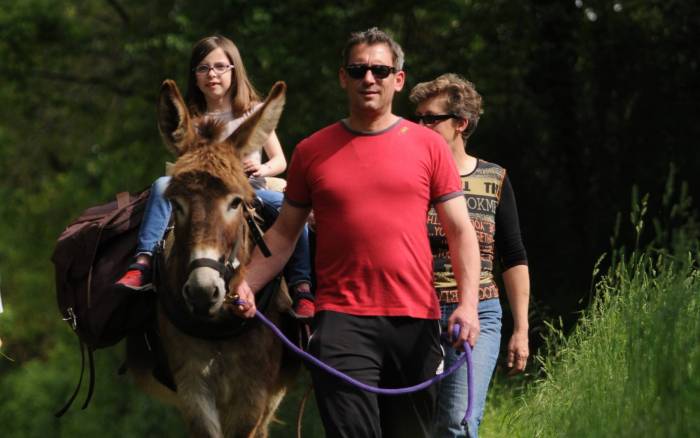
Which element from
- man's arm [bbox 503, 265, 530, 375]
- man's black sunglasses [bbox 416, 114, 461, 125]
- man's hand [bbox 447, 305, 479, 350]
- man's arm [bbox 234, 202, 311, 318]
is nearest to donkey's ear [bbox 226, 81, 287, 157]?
man's arm [bbox 234, 202, 311, 318]

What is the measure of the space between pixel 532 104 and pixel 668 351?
403 inches

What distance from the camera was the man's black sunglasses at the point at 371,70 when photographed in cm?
544

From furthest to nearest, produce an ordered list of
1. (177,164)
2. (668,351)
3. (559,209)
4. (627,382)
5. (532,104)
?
(532,104), (559,209), (177,164), (627,382), (668,351)

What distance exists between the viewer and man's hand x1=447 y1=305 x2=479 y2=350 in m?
5.29

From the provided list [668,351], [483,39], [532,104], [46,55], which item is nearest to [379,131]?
[668,351]

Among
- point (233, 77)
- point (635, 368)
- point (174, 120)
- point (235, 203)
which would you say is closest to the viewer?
point (635, 368)

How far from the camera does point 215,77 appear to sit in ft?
24.5

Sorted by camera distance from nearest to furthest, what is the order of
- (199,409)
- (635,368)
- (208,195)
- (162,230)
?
(635,368) < (208,195) < (199,409) < (162,230)

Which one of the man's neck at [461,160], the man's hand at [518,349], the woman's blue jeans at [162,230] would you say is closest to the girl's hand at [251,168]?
the woman's blue jeans at [162,230]

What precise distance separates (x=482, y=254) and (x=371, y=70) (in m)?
1.34

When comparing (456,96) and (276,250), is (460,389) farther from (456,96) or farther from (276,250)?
(456,96)

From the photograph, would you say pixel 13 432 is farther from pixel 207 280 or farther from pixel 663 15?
pixel 207 280

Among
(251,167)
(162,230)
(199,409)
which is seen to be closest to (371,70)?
(251,167)

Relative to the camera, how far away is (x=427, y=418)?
5.62 meters
